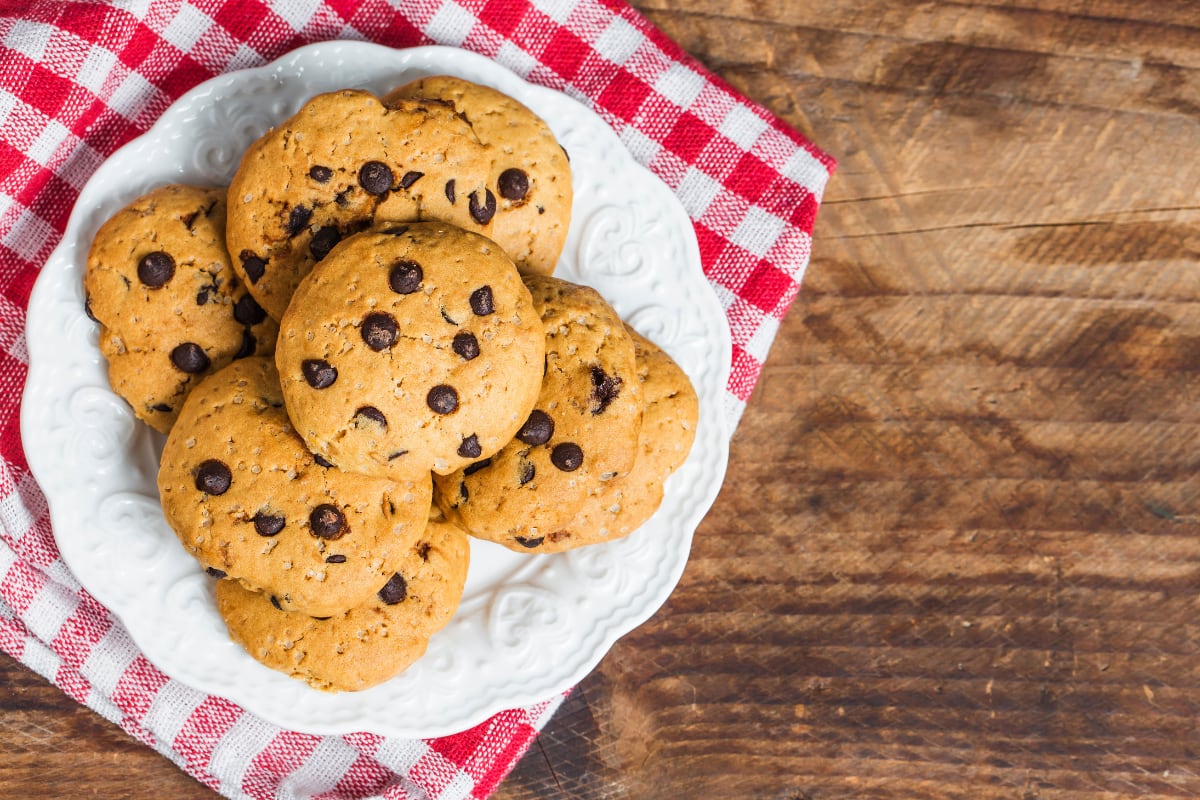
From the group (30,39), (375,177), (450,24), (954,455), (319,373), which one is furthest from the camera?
(954,455)

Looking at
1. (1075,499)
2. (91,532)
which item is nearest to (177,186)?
(91,532)

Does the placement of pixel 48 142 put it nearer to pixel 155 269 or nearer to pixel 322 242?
pixel 155 269

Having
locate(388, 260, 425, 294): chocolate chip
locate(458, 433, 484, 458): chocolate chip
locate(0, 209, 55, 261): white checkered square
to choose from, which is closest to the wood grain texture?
locate(458, 433, 484, 458): chocolate chip

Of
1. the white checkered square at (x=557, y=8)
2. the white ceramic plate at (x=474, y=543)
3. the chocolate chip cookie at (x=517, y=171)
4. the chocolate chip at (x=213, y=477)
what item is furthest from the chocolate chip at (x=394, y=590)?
the white checkered square at (x=557, y=8)

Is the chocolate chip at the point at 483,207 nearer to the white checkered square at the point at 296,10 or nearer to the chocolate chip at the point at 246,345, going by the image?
the chocolate chip at the point at 246,345

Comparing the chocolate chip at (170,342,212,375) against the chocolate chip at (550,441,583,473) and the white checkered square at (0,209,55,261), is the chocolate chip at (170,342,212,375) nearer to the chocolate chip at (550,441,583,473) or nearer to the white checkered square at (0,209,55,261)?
the white checkered square at (0,209,55,261)

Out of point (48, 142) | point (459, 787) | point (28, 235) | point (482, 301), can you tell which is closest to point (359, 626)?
point (459, 787)

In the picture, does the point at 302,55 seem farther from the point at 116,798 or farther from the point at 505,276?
the point at 116,798
